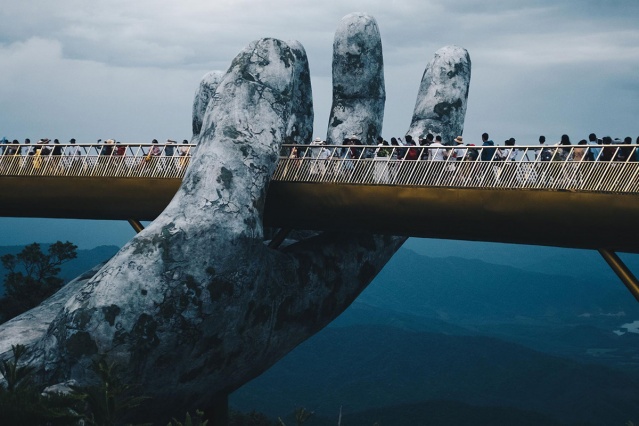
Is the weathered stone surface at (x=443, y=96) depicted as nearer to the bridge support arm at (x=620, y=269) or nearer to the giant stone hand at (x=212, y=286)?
the giant stone hand at (x=212, y=286)

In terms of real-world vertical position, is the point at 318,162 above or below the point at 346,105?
below

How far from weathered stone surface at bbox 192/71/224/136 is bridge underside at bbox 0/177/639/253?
10178mm

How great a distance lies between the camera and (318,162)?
124 ft

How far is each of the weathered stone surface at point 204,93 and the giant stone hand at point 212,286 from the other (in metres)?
9.30

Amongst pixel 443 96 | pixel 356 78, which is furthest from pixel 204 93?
pixel 443 96

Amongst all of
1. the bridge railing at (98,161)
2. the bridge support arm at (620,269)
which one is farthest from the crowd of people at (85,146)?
the bridge support arm at (620,269)

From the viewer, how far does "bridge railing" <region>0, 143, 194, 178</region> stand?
40562 millimetres

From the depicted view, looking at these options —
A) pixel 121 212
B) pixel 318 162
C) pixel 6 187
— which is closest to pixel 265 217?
pixel 318 162

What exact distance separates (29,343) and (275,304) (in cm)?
983

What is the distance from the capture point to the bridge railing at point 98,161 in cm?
4056

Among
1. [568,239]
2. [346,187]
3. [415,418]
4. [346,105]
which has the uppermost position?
[346,105]

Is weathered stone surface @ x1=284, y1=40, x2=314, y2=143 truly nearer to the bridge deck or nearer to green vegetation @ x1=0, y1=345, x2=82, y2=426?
the bridge deck

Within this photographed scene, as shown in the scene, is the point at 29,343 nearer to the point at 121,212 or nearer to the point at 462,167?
the point at 121,212

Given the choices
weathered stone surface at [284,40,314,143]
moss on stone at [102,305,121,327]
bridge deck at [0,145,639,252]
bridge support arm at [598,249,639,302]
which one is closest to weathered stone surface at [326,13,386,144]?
weathered stone surface at [284,40,314,143]
